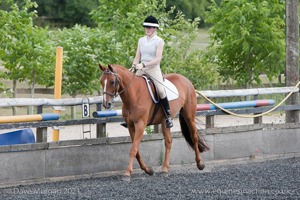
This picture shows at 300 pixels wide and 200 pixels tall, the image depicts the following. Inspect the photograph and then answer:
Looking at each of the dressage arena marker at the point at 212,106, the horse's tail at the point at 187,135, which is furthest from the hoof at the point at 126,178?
the horse's tail at the point at 187,135

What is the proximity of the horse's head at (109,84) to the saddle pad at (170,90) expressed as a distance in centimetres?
117

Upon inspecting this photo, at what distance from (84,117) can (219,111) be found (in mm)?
2843

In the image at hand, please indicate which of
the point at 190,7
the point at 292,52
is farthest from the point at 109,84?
the point at 190,7

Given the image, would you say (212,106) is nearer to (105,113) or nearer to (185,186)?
(105,113)

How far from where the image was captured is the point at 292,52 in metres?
15.9

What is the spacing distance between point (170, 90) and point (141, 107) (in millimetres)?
778

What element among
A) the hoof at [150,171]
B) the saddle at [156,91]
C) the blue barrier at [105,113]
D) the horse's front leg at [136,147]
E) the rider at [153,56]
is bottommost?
the hoof at [150,171]

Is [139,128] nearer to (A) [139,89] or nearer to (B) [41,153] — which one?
(A) [139,89]

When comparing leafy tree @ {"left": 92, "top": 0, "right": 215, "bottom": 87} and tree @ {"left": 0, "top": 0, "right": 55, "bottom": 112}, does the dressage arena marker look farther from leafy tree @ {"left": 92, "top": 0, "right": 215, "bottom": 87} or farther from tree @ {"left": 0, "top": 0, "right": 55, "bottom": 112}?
leafy tree @ {"left": 92, "top": 0, "right": 215, "bottom": 87}

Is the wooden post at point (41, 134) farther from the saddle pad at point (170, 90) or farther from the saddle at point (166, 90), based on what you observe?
the saddle pad at point (170, 90)

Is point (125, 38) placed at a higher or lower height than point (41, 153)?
higher

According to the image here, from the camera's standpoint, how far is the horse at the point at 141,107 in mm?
11352

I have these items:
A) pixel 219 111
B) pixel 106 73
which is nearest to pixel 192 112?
pixel 219 111

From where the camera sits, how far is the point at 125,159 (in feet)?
41.1
